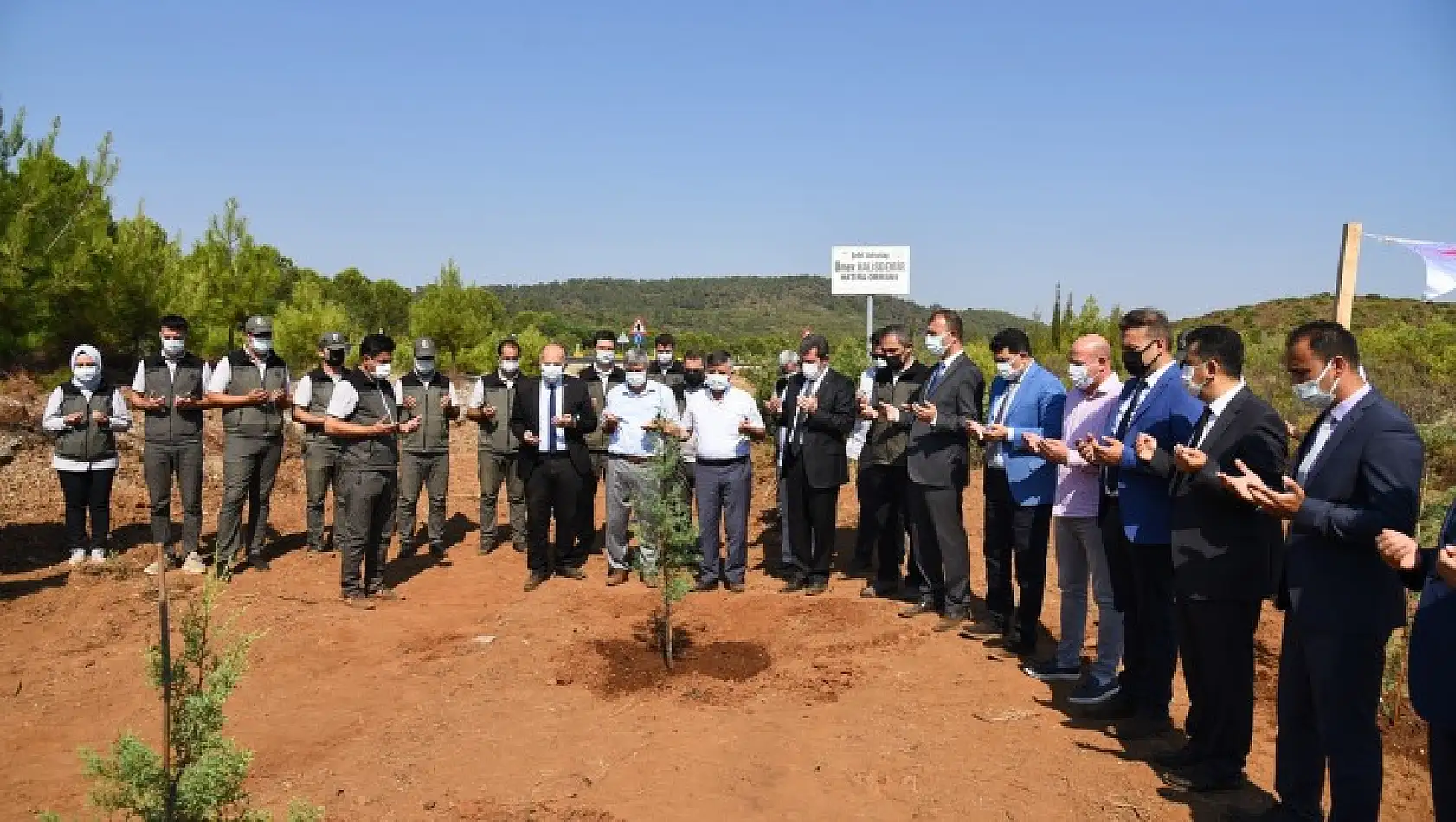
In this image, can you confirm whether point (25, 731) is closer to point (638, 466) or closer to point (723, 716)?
point (723, 716)

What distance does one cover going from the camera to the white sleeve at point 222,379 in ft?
26.4

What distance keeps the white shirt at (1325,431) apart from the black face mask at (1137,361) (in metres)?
1.20

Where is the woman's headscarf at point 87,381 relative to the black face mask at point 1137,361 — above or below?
below

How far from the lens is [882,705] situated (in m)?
5.25

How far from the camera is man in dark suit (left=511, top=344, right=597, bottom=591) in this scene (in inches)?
312

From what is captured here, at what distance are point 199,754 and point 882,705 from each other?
363 cm

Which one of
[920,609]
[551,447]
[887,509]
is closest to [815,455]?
[887,509]

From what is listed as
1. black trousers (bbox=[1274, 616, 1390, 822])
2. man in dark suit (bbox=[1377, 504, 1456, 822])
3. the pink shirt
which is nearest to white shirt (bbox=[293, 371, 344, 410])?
the pink shirt

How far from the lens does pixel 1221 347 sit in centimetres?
411

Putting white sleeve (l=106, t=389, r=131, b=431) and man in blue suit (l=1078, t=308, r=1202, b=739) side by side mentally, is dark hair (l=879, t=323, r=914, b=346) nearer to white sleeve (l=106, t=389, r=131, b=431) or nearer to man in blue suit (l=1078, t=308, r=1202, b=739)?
man in blue suit (l=1078, t=308, r=1202, b=739)

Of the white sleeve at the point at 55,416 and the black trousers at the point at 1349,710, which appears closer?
the black trousers at the point at 1349,710

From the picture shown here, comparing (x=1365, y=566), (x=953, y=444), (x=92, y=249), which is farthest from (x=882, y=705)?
(x=92, y=249)

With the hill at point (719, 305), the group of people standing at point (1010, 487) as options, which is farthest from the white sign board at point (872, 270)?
the hill at point (719, 305)

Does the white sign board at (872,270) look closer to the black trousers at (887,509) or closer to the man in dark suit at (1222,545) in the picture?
the black trousers at (887,509)
